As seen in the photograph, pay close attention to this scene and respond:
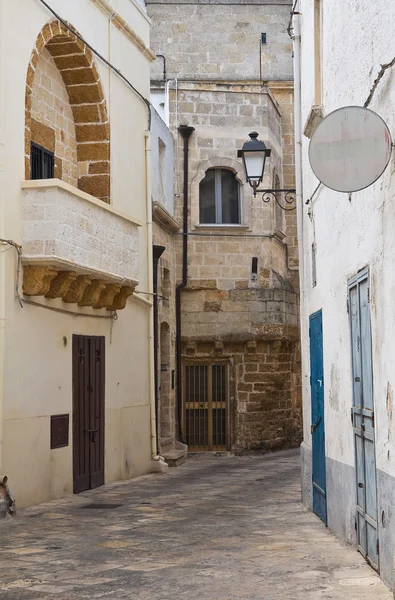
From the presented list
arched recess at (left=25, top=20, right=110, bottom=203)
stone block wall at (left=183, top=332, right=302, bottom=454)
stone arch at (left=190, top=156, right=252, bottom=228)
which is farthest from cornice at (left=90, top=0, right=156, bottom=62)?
stone block wall at (left=183, top=332, right=302, bottom=454)

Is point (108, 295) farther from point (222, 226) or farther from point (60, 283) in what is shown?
point (222, 226)

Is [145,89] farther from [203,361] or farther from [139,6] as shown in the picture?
[203,361]

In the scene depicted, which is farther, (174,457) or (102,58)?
(174,457)

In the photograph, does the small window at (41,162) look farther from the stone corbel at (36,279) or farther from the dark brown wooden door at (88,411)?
the dark brown wooden door at (88,411)

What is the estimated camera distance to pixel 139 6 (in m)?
15.5

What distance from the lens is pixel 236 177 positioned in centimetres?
1977

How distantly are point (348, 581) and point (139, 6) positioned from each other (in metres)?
11.4

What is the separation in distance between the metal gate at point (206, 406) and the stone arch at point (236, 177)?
3057mm

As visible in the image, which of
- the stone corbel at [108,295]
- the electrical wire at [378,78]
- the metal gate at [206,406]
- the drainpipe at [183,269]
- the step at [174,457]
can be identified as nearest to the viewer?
the electrical wire at [378,78]

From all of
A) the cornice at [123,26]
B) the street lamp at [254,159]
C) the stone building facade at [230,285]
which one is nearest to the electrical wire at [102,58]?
the cornice at [123,26]

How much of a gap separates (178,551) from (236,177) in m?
12.9

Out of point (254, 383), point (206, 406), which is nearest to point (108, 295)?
point (206, 406)

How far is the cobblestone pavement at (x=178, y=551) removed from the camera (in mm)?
6309

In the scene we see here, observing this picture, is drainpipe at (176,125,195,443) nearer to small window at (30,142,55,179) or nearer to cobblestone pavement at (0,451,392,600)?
cobblestone pavement at (0,451,392,600)
